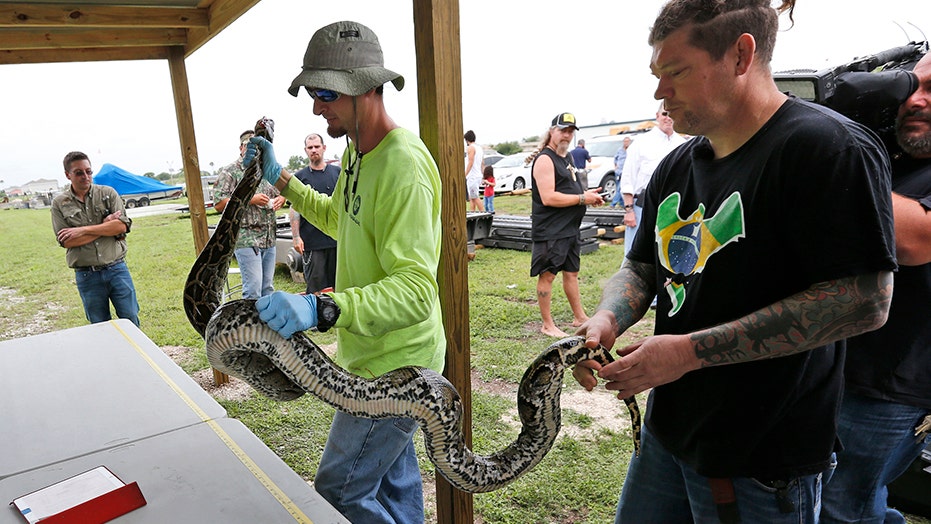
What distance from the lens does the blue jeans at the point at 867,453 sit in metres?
2.07

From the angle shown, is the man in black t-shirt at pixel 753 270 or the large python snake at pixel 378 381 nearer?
the man in black t-shirt at pixel 753 270

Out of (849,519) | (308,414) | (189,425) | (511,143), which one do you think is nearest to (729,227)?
(849,519)

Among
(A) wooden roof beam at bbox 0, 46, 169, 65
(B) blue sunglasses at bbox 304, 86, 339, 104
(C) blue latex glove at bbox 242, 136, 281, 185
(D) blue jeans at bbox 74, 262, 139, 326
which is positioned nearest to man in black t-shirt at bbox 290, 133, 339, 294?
(A) wooden roof beam at bbox 0, 46, 169, 65

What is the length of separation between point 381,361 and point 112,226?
489cm

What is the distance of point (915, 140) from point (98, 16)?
16.5ft

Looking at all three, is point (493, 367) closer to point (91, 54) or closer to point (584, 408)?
point (584, 408)

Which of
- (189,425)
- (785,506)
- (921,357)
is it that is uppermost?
(921,357)

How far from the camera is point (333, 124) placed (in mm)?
2178

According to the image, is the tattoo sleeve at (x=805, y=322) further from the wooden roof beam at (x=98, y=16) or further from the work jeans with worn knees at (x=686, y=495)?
the wooden roof beam at (x=98, y=16)

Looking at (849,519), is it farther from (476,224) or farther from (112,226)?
(476,224)

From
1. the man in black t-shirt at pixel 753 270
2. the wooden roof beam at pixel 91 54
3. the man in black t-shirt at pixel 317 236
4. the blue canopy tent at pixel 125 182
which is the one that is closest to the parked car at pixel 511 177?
the blue canopy tent at pixel 125 182

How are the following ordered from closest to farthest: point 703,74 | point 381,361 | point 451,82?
point 703,74 < point 381,361 < point 451,82

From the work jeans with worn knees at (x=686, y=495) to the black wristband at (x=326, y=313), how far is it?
3.99 ft

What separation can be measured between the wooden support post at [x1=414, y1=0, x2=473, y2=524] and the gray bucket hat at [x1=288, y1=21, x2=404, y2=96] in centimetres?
24
